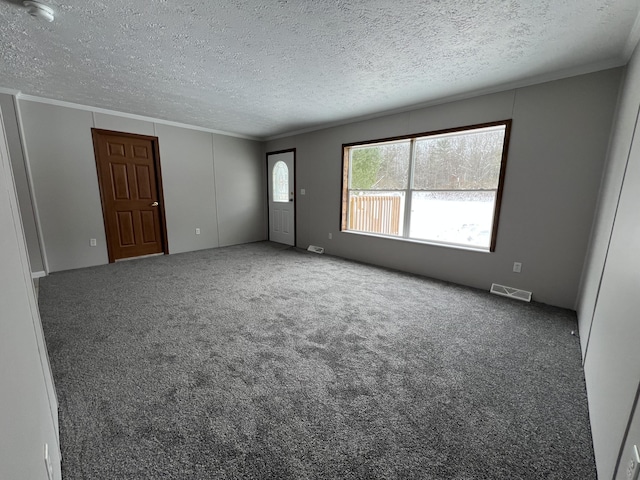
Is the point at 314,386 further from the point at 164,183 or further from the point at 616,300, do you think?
the point at 164,183

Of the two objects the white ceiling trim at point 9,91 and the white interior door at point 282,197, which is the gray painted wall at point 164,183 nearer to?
the white ceiling trim at point 9,91

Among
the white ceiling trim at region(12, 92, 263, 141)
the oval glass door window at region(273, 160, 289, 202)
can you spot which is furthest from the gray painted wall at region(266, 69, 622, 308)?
the white ceiling trim at region(12, 92, 263, 141)

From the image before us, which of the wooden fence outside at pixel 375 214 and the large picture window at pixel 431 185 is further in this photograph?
the wooden fence outside at pixel 375 214

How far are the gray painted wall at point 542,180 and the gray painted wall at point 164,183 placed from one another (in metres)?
3.57

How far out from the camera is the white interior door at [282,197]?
18.1 feet

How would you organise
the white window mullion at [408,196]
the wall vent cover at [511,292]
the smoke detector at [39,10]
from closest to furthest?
1. the smoke detector at [39,10]
2. the wall vent cover at [511,292]
3. the white window mullion at [408,196]

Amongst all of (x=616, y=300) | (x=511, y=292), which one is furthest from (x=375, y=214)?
(x=616, y=300)

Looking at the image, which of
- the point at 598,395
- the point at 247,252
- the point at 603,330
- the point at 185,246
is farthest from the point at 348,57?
the point at 185,246

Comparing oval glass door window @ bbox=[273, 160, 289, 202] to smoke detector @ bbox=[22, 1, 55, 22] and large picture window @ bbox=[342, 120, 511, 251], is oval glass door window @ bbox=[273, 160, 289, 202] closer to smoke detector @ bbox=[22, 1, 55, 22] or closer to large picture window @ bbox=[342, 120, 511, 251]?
large picture window @ bbox=[342, 120, 511, 251]

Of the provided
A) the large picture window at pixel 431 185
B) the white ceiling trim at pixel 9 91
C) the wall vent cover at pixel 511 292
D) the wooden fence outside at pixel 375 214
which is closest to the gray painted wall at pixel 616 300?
the wall vent cover at pixel 511 292

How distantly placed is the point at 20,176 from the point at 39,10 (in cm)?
272

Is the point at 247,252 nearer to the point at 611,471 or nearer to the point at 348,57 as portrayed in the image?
the point at 348,57

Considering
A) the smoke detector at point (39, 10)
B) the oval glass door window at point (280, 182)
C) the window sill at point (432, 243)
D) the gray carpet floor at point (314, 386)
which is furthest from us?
the oval glass door window at point (280, 182)

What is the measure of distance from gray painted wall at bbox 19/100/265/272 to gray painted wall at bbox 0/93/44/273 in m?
0.10
